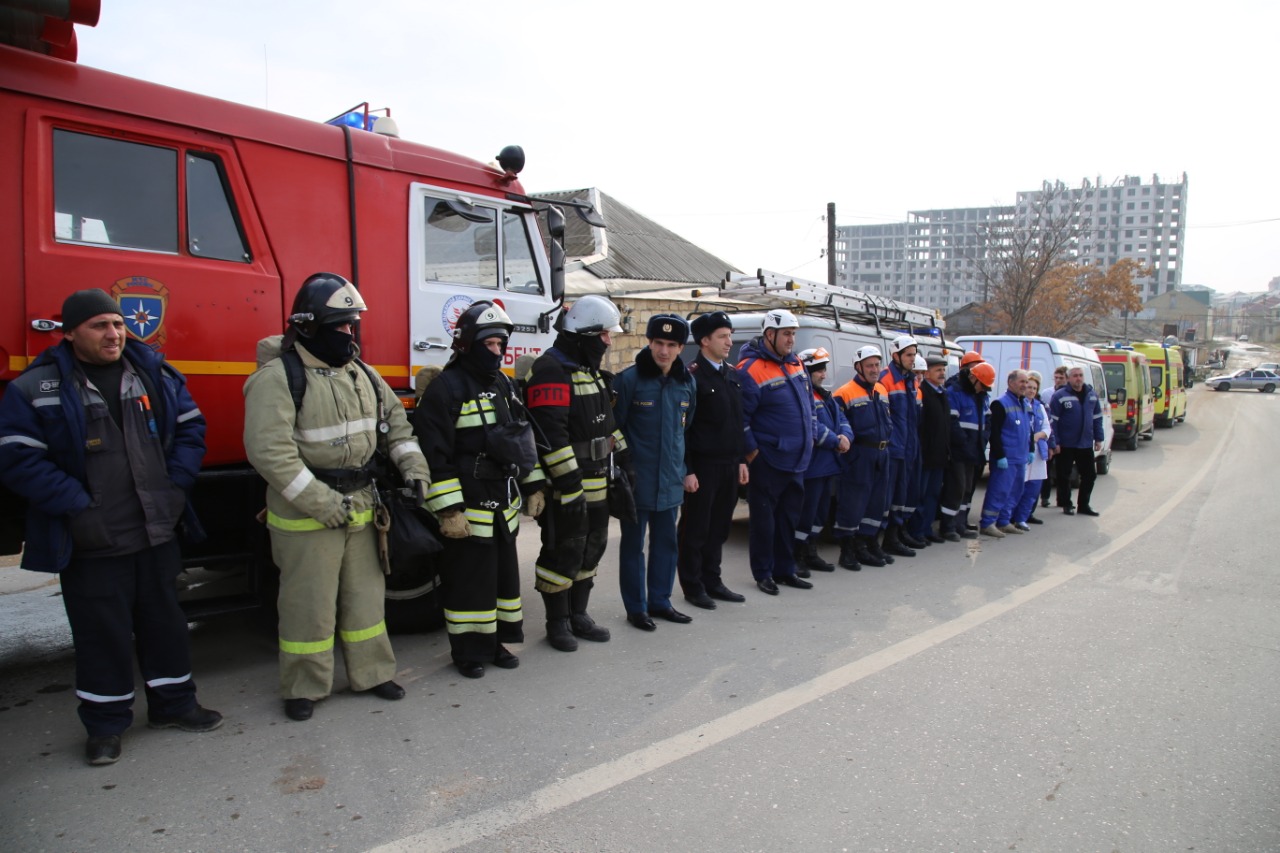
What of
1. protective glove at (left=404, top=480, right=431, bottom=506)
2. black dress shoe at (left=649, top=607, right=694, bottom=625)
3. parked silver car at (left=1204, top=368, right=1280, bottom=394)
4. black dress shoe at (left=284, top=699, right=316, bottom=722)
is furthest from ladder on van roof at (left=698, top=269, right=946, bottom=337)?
parked silver car at (left=1204, top=368, right=1280, bottom=394)

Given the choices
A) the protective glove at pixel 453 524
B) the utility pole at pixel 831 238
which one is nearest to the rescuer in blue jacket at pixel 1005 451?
the protective glove at pixel 453 524

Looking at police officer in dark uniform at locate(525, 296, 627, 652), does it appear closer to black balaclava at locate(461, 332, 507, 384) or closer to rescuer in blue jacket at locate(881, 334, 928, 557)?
black balaclava at locate(461, 332, 507, 384)

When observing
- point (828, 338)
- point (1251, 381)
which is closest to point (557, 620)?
point (828, 338)

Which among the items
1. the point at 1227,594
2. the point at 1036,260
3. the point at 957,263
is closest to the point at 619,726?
the point at 1227,594

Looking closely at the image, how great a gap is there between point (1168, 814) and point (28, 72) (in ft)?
18.6

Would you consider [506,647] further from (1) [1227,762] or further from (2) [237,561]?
(1) [1227,762]

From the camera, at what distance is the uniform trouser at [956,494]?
8156 millimetres

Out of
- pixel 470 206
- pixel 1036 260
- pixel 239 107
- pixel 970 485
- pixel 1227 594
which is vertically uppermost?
pixel 1036 260

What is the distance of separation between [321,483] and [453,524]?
2.28ft

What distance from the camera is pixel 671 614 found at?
5.28 metres

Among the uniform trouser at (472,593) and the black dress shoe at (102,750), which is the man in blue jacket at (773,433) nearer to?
the uniform trouser at (472,593)

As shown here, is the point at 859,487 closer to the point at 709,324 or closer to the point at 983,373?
the point at 983,373

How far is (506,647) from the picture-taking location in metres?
4.75

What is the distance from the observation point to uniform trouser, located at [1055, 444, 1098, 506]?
992 cm
